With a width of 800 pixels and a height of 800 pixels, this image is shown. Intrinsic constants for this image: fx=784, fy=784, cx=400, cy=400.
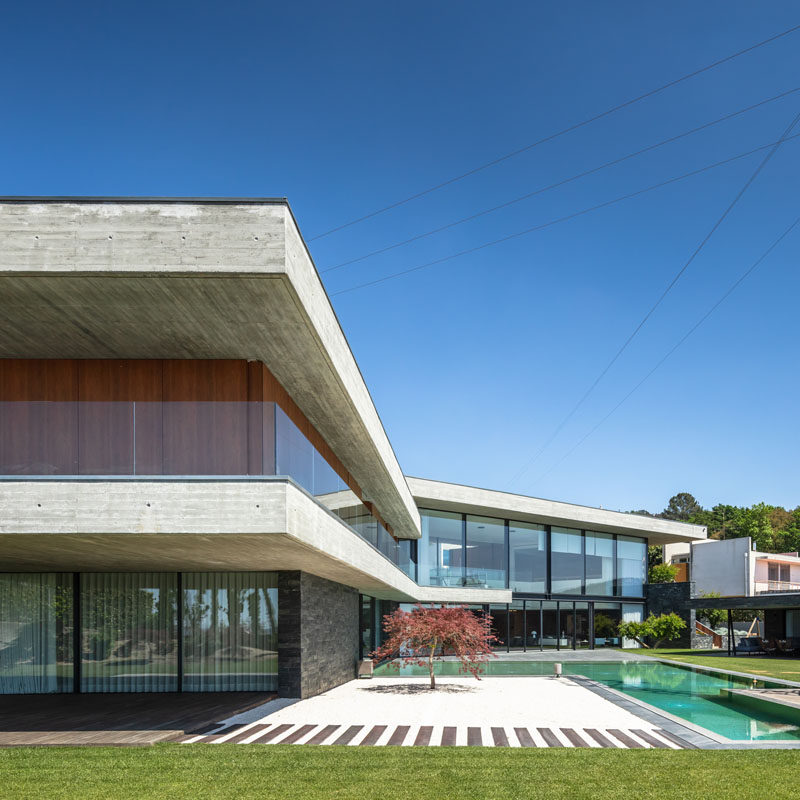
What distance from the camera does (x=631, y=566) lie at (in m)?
40.6

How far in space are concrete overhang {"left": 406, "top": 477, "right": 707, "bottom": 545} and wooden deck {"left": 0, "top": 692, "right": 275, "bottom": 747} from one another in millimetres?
16334

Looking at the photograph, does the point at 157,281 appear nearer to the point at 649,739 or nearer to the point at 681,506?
the point at 649,739

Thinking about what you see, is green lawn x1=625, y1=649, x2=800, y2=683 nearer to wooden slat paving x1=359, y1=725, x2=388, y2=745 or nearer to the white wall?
the white wall

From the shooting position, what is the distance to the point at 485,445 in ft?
158

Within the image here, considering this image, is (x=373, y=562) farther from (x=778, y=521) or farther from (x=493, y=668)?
(x=778, y=521)

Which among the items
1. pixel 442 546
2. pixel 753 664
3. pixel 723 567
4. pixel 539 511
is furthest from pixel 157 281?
pixel 723 567

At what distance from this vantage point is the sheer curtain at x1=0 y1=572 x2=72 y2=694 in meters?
16.9

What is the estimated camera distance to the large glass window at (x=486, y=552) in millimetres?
34562

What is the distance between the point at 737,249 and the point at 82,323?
17903 millimetres

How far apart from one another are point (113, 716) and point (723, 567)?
44.2 m

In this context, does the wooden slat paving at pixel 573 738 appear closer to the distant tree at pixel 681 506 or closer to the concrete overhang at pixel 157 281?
the concrete overhang at pixel 157 281

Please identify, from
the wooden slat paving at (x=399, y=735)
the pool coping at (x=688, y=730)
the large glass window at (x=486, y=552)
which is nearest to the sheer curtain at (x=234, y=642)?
the wooden slat paving at (x=399, y=735)

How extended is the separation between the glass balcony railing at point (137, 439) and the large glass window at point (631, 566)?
3268 cm

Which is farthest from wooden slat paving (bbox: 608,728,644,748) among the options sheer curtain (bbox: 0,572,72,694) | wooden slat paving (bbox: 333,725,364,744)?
sheer curtain (bbox: 0,572,72,694)
